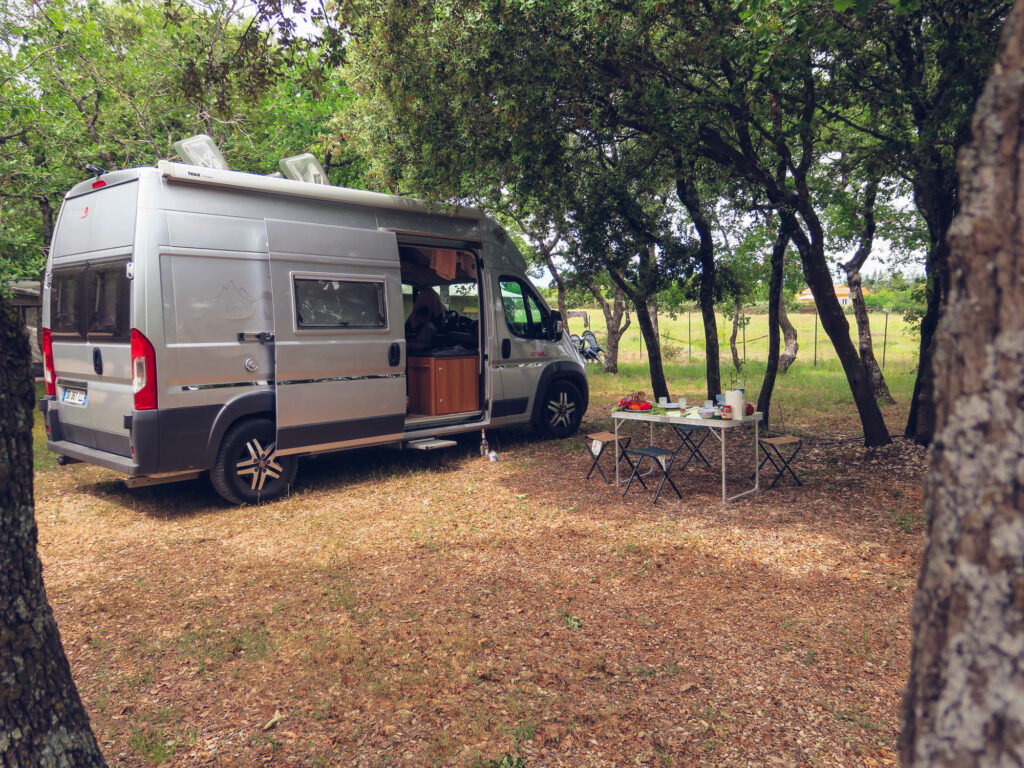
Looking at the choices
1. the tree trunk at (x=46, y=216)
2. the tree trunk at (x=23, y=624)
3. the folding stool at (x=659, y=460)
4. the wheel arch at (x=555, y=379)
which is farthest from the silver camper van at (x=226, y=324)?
the tree trunk at (x=46, y=216)

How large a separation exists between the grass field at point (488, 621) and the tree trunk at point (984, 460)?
1795 mm

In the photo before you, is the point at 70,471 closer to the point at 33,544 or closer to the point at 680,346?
the point at 33,544

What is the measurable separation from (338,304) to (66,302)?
→ 8.01ft

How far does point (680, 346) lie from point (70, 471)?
811 inches

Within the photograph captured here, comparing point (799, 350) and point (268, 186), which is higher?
point (268, 186)

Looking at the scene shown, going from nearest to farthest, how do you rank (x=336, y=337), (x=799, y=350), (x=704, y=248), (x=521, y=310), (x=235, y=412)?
(x=235, y=412), (x=336, y=337), (x=521, y=310), (x=704, y=248), (x=799, y=350)

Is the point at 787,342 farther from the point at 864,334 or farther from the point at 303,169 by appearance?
the point at 303,169

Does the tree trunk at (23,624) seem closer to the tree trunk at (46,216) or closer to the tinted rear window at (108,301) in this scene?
the tinted rear window at (108,301)

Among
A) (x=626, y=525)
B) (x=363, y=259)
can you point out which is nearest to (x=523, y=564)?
(x=626, y=525)

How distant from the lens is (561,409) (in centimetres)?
969

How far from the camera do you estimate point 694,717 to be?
311 centimetres

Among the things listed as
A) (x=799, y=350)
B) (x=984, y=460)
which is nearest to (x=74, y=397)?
(x=984, y=460)

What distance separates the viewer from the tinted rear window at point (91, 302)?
598 cm

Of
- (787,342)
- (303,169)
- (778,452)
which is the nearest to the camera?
(778,452)
